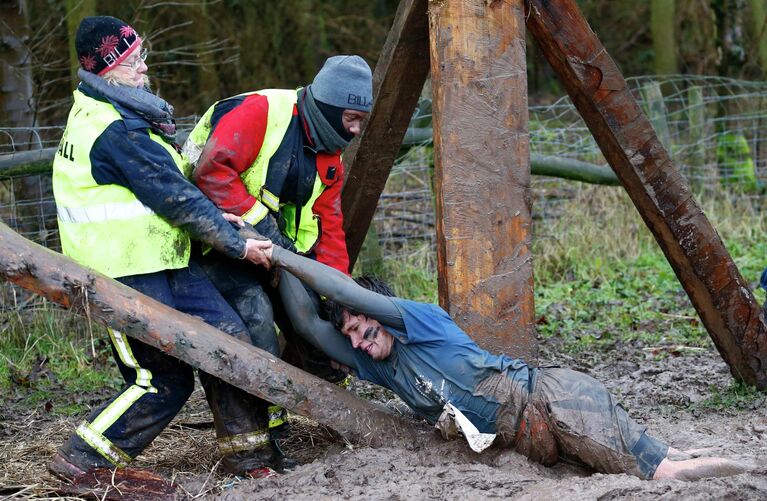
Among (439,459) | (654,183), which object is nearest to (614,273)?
(654,183)

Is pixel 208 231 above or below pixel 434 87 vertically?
below

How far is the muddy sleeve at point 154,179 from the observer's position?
3.84 meters

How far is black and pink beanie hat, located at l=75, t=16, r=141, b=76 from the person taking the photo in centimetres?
389

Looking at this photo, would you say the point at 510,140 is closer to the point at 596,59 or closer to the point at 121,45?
the point at 596,59

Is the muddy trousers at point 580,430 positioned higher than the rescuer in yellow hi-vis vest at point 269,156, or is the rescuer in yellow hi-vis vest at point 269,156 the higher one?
the rescuer in yellow hi-vis vest at point 269,156

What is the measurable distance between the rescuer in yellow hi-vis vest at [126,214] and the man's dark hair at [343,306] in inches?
16.5

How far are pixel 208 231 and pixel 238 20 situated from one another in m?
10.00

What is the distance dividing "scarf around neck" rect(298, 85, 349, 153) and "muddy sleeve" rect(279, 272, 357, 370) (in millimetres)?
629

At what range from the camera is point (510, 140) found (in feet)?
13.8

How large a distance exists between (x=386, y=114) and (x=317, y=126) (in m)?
0.78

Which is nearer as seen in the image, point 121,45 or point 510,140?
point 121,45

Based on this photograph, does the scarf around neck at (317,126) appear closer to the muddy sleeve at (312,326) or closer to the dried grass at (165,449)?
the muddy sleeve at (312,326)

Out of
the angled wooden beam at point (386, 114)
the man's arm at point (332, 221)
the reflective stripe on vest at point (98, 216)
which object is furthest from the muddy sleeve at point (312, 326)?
the angled wooden beam at point (386, 114)

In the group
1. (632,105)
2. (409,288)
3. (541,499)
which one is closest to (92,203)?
(541,499)
